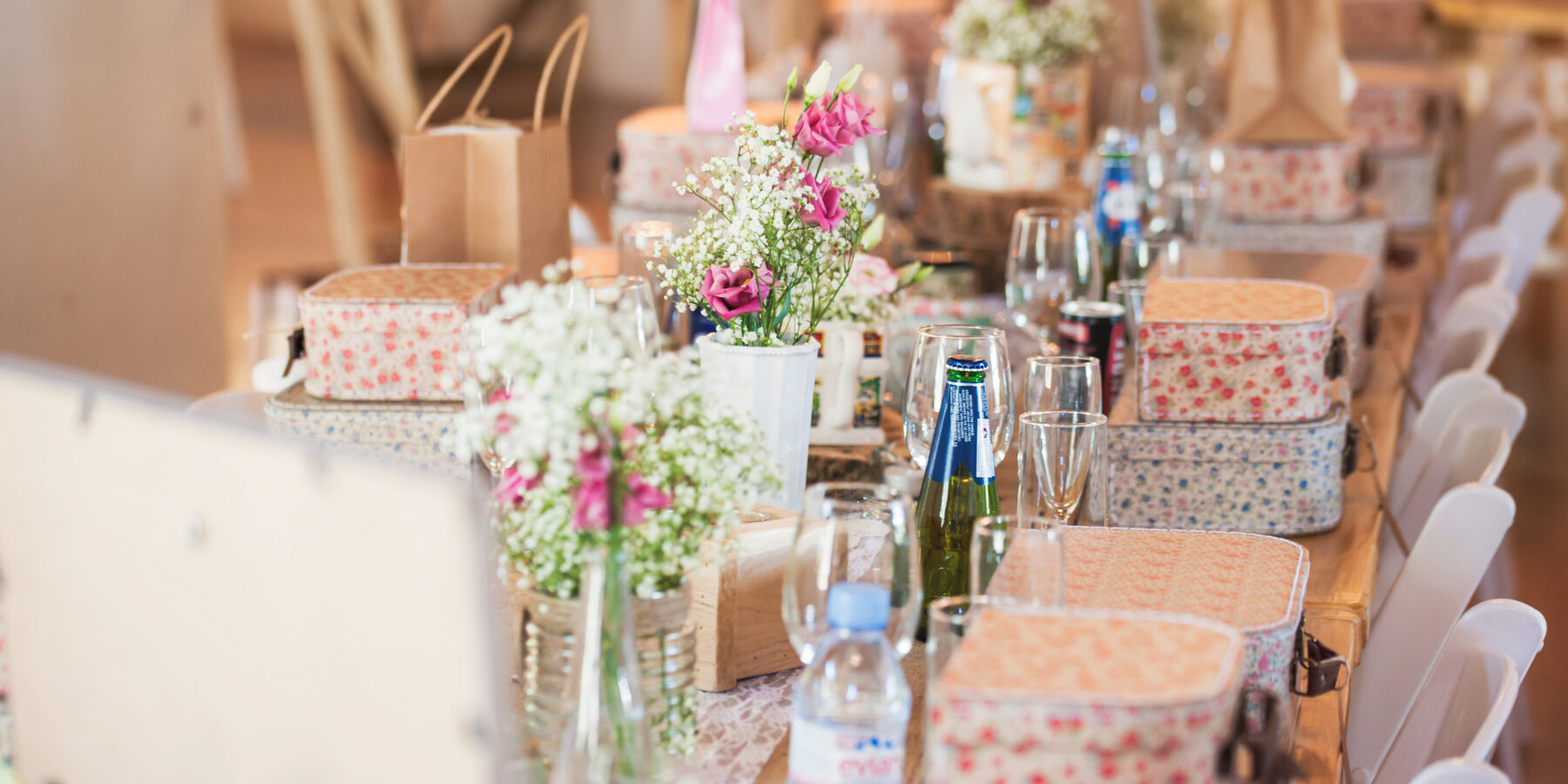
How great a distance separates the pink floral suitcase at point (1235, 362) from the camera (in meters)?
1.66

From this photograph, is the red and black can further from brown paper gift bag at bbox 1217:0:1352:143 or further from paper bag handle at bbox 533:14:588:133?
brown paper gift bag at bbox 1217:0:1352:143

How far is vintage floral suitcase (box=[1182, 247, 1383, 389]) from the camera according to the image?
2135 mm

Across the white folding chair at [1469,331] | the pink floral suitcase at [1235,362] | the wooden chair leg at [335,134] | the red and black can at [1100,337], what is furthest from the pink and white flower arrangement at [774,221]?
the wooden chair leg at [335,134]

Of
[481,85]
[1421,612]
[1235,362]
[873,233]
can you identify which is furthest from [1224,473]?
[481,85]

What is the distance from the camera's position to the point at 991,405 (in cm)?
141

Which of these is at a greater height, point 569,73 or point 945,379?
point 569,73

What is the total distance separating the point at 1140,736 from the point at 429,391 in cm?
105

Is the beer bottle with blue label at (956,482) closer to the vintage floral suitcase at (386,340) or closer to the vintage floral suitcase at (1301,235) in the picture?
the vintage floral suitcase at (386,340)

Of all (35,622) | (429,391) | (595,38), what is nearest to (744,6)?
(595,38)

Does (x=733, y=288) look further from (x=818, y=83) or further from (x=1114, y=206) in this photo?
(x=1114, y=206)

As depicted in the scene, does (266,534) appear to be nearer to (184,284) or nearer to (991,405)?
(991,405)

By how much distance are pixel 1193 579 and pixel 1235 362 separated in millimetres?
483

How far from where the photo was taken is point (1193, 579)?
1.26 meters

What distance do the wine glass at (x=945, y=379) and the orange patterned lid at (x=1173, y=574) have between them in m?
0.14
